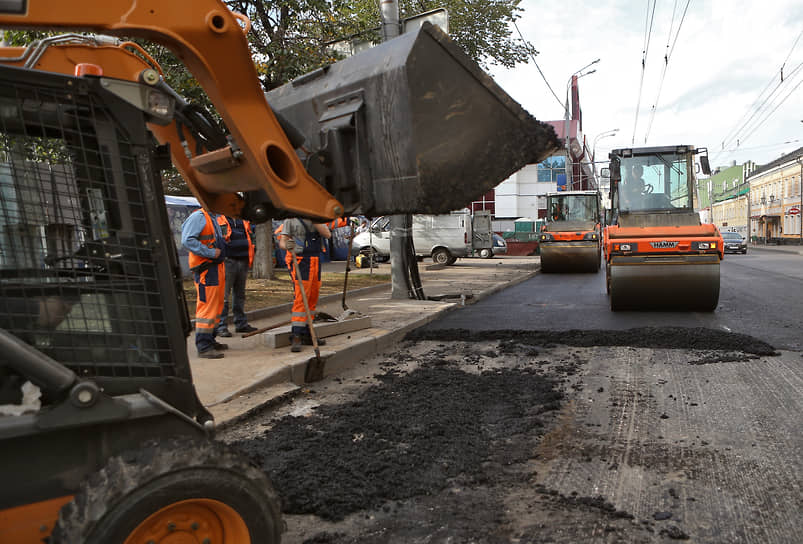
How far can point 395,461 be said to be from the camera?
350 centimetres

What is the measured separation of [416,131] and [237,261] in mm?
5058

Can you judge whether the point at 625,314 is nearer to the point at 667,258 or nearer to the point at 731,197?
the point at 667,258

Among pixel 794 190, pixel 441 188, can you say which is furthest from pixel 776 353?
pixel 794 190

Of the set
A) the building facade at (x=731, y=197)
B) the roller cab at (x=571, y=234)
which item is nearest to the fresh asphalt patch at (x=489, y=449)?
the roller cab at (x=571, y=234)

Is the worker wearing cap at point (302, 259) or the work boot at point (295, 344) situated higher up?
Result: the worker wearing cap at point (302, 259)

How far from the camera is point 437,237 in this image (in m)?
23.5

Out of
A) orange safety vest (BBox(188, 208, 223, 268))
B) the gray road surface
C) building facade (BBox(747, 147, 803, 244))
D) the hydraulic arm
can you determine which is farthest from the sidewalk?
building facade (BBox(747, 147, 803, 244))

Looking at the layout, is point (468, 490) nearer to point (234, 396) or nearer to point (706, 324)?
point (234, 396)

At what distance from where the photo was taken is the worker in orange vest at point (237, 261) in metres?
A: 7.08

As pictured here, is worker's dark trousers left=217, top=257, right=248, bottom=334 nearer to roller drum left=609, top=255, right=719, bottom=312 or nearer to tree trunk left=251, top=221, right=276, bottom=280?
roller drum left=609, top=255, right=719, bottom=312

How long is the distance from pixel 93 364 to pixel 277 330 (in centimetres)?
476

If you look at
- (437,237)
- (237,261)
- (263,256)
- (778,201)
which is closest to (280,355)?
(237,261)

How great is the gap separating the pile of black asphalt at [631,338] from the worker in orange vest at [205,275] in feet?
8.52

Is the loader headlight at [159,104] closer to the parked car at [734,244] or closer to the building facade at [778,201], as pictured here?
the parked car at [734,244]
